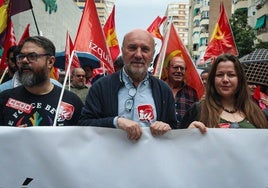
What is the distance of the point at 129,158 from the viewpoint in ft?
9.36

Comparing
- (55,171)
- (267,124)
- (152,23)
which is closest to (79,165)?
(55,171)

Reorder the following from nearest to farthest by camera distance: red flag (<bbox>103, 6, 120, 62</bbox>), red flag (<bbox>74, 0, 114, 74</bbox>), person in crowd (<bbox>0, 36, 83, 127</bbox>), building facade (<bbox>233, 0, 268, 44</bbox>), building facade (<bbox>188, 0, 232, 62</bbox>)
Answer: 1. person in crowd (<bbox>0, 36, 83, 127</bbox>)
2. red flag (<bbox>74, 0, 114, 74</bbox>)
3. red flag (<bbox>103, 6, 120, 62</bbox>)
4. building facade (<bbox>233, 0, 268, 44</bbox>)
5. building facade (<bbox>188, 0, 232, 62</bbox>)

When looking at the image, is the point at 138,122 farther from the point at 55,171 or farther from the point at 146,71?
the point at 55,171

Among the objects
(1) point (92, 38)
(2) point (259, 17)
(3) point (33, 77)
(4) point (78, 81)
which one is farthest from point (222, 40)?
(2) point (259, 17)

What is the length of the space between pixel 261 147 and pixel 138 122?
2.43 feet

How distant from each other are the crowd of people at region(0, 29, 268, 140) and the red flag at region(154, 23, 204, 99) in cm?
203

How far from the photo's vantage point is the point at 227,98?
3404 mm

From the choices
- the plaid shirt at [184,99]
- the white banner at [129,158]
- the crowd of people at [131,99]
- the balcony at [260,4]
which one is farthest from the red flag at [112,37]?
the balcony at [260,4]

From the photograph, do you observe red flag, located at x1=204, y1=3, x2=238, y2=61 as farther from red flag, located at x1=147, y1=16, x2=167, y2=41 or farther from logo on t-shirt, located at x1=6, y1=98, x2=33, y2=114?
logo on t-shirt, located at x1=6, y1=98, x2=33, y2=114

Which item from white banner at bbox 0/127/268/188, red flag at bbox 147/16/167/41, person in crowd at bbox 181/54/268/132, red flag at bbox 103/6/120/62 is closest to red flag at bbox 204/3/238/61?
red flag at bbox 147/16/167/41

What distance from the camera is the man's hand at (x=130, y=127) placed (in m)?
2.74

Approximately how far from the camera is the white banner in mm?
2789

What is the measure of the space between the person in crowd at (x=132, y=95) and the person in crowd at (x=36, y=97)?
0.39 metres

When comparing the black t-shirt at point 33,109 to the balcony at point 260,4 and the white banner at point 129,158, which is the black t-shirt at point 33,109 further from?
the balcony at point 260,4
